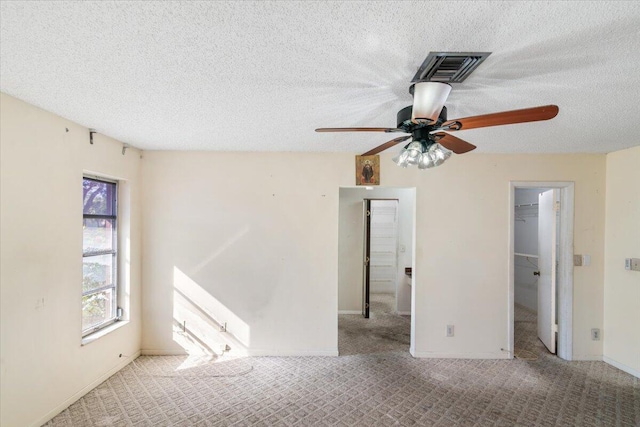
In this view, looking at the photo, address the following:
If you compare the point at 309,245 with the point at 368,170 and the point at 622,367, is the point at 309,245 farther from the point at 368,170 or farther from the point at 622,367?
the point at 622,367

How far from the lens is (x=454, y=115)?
2.38 metres

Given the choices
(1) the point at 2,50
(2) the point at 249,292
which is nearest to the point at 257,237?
(2) the point at 249,292

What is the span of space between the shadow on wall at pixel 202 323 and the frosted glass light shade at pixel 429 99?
3122 millimetres

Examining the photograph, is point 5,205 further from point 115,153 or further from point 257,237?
point 257,237

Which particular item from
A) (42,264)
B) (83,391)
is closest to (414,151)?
(42,264)

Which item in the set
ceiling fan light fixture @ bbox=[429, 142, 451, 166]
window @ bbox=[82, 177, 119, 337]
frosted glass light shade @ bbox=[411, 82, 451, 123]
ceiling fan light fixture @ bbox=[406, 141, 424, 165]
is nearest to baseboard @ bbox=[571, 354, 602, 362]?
ceiling fan light fixture @ bbox=[429, 142, 451, 166]

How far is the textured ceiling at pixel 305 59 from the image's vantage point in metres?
1.27

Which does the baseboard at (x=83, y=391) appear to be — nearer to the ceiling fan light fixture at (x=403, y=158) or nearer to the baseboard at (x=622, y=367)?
the ceiling fan light fixture at (x=403, y=158)

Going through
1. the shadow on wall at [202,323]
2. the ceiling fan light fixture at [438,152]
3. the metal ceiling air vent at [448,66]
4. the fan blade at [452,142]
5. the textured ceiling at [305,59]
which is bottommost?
the shadow on wall at [202,323]

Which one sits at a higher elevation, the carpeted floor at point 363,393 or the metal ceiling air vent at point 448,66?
the metal ceiling air vent at point 448,66

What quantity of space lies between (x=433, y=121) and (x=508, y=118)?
36 centimetres

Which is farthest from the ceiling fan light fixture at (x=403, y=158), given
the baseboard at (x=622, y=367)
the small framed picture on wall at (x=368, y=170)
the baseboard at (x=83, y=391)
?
the baseboard at (x=622, y=367)

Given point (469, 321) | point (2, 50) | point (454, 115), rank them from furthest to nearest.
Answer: point (469, 321)
point (454, 115)
point (2, 50)

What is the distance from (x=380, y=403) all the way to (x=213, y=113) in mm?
2851
